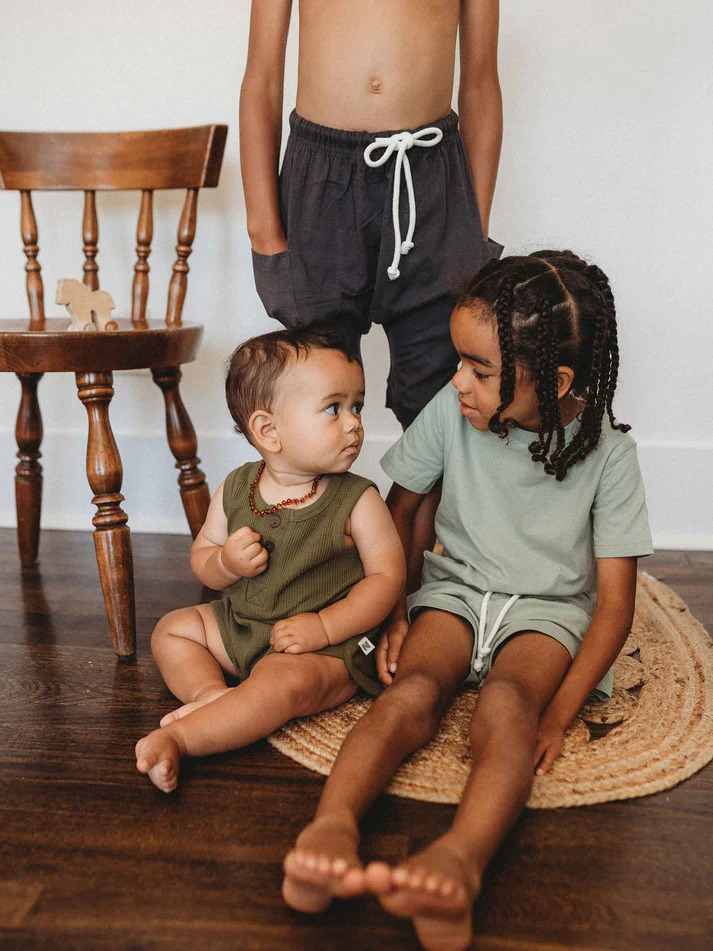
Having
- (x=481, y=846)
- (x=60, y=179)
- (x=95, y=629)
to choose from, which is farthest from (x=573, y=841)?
(x=60, y=179)

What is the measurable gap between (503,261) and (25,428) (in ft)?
3.05

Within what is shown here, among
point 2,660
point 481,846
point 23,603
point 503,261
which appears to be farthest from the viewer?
point 23,603

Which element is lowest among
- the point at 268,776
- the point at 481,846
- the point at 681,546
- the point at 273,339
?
the point at 681,546

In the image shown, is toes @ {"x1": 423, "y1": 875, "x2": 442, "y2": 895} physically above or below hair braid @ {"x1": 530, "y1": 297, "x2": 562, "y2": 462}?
below

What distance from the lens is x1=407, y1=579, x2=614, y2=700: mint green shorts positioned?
1021 millimetres

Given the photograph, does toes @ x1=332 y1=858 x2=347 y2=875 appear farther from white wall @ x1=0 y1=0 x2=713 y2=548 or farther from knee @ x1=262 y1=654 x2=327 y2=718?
white wall @ x1=0 y1=0 x2=713 y2=548

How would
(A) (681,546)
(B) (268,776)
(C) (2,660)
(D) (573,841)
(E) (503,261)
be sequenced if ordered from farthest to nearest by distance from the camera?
1. (A) (681,546)
2. (C) (2,660)
3. (E) (503,261)
4. (B) (268,776)
5. (D) (573,841)

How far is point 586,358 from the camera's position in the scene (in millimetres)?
997

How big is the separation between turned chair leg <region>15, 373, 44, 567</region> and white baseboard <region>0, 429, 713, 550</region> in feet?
0.67

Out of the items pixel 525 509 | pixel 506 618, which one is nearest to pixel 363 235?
pixel 525 509

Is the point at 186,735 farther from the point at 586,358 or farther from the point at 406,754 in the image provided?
the point at 586,358

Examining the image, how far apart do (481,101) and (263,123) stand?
1.05 feet

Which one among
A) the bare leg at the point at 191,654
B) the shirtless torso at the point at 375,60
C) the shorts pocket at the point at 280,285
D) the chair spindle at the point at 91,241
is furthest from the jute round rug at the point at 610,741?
the chair spindle at the point at 91,241

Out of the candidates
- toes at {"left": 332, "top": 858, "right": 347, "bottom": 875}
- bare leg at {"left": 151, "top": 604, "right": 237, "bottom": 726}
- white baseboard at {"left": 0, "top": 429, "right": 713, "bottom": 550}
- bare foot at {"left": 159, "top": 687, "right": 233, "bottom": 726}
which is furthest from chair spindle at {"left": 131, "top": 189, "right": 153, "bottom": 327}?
toes at {"left": 332, "top": 858, "right": 347, "bottom": 875}
